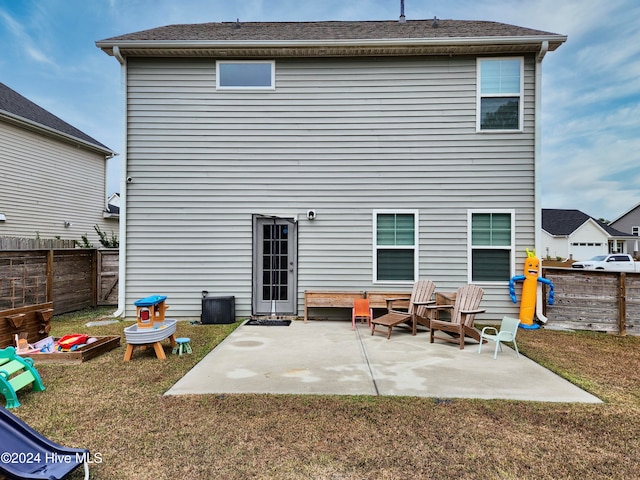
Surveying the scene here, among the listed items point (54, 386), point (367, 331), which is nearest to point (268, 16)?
point (367, 331)

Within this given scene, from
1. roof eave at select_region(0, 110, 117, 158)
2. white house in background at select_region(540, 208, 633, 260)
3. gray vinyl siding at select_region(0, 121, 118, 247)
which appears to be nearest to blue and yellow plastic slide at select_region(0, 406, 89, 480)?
gray vinyl siding at select_region(0, 121, 118, 247)

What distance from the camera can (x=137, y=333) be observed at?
4391 millimetres

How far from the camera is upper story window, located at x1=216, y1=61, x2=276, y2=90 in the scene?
7.13 metres

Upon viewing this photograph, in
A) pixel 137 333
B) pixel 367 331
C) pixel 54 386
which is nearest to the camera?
pixel 54 386

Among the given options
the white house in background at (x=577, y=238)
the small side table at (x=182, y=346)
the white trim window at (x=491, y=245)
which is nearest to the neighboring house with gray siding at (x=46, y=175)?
the small side table at (x=182, y=346)

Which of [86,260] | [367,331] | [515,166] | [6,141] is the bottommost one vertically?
[367,331]

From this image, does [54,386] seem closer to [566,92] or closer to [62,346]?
[62,346]

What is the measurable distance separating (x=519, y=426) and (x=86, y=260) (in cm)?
917

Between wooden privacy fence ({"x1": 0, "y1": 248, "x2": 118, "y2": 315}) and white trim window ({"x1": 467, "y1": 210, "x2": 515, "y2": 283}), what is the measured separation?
26.3 ft

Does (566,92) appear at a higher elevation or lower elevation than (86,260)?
higher

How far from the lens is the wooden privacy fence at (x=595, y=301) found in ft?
20.0

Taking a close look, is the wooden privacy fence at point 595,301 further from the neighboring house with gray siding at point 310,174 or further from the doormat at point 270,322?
the doormat at point 270,322

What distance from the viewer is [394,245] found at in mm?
7125

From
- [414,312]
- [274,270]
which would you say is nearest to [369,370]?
[414,312]
